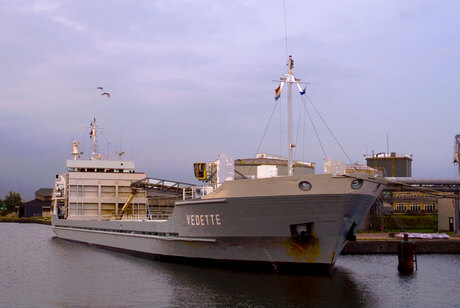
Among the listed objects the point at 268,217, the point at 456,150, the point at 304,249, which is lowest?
the point at 304,249

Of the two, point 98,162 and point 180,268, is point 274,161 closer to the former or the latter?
point 180,268

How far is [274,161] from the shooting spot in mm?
29188

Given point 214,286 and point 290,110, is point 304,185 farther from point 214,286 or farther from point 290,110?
point 214,286

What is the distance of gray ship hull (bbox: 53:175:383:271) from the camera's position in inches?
800

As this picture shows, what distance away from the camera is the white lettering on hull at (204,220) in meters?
22.5

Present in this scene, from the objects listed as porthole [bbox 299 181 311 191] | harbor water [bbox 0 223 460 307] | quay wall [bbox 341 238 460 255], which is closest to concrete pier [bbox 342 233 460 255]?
quay wall [bbox 341 238 460 255]

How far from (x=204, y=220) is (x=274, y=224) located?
11.5 ft

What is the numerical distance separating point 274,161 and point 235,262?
8.24 m

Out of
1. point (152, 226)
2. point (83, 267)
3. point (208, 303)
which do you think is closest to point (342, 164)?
point (208, 303)

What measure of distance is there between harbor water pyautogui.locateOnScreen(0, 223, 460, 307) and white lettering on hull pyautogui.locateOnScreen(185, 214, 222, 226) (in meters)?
1.97

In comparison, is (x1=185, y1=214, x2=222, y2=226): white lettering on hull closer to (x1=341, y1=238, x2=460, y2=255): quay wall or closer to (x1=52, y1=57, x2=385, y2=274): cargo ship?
(x1=52, y1=57, x2=385, y2=274): cargo ship

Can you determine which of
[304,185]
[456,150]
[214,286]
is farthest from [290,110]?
[456,150]

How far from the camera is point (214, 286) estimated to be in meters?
19.7

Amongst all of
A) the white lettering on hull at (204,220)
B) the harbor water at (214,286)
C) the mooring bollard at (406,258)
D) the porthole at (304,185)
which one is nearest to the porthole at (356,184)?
the porthole at (304,185)
